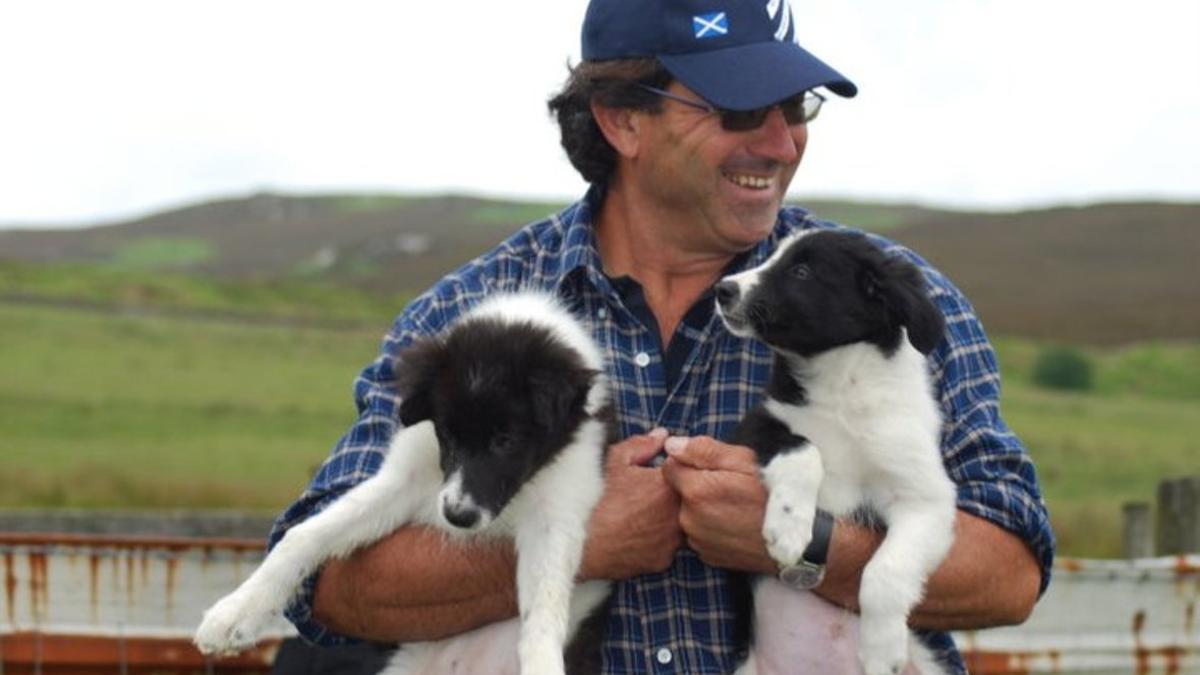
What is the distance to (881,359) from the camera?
5.19 m

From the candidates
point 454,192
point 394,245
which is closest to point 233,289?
point 394,245

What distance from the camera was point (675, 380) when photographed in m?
5.28

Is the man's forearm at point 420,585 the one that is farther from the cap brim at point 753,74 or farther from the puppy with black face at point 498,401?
the cap brim at point 753,74

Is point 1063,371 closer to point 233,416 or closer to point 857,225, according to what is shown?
point 233,416

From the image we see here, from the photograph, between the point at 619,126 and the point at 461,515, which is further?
the point at 619,126

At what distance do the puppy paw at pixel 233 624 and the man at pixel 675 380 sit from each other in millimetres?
180

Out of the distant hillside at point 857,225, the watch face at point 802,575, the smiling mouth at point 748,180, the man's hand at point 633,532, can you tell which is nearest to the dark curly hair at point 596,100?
the smiling mouth at point 748,180

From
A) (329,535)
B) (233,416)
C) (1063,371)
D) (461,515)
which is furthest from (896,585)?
(1063,371)

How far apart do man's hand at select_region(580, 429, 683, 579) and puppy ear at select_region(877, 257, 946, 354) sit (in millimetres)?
775

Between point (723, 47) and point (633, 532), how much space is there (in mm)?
1503

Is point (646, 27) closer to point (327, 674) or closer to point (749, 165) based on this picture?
point (749, 165)

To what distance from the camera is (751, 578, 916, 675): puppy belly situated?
5027 millimetres

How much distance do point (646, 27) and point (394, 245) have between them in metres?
74.6

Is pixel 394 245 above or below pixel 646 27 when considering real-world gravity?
below
